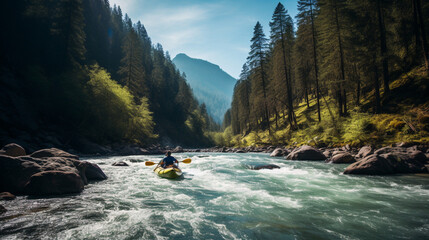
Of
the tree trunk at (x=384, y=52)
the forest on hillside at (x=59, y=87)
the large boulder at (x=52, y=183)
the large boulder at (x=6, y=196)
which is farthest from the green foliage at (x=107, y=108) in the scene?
the tree trunk at (x=384, y=52)

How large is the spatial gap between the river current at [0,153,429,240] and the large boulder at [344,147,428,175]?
1308mm

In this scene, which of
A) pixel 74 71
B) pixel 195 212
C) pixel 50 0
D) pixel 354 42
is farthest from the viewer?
pixel 50 0

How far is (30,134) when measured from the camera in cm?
2011

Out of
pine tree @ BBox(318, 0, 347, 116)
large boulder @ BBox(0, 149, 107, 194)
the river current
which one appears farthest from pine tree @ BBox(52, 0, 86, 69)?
pine tree @ BBox(318, 0, 347, 116)

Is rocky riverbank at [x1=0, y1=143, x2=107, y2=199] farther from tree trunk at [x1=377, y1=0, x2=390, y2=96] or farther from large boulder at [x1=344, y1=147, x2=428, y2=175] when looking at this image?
tree trunk at [x1=377, y1=0, x2=390, y2=96]

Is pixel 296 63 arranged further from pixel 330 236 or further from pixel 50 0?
pixel 50 0

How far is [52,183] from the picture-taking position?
6801 mm

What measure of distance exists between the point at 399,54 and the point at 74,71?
42385mm

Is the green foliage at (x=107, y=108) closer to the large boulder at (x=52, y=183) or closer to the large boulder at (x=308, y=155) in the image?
the large boulder at (x=52, y=183)

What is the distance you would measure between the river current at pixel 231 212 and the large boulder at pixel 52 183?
0.36 metres

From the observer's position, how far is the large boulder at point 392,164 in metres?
10.1

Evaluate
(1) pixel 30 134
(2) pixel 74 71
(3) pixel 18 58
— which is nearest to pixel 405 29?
(1) pixel 30 134

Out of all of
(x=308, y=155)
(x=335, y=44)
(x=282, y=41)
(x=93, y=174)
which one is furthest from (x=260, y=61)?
(x=93, y=174)

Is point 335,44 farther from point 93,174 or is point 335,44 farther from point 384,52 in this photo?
point 93,174
